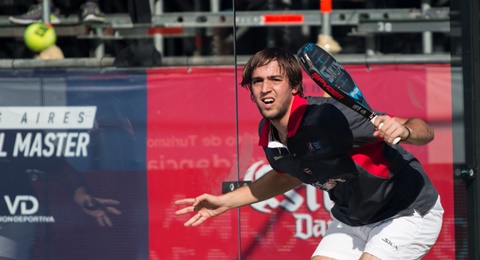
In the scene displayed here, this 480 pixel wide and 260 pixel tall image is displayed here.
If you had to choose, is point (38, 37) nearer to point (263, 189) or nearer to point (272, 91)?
point (263, 189)

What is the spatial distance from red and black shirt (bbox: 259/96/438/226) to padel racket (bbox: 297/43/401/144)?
210 millimetres

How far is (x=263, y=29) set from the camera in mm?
5836

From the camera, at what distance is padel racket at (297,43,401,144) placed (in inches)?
169

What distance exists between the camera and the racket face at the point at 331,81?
14.1ft

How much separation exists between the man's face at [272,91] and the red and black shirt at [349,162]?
0.16 ft

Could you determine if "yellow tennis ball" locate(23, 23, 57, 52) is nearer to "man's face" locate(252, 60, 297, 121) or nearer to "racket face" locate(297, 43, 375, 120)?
"man's face" locate(252, 60, 297, 121)

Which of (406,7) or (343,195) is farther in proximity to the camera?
(406,7)

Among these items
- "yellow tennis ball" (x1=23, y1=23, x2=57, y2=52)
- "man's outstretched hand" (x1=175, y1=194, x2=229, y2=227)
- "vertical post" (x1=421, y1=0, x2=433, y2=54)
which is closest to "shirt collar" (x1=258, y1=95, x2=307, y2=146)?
"man's outstretched hand" (x1=175, y1=194, x2=229, y2=227)

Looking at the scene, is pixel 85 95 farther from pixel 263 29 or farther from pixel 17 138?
pixel 263 29

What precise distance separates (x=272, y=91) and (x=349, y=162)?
0.46 m

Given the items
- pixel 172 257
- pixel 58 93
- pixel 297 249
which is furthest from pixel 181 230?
pixel 58 93

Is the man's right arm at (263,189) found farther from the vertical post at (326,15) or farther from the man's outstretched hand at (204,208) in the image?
the vertical post at (326,15)

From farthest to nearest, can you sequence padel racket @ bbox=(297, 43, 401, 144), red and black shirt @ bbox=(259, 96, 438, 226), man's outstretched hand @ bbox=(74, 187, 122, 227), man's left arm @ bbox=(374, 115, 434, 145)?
man's outstretched hand @ bbox=(74, 187, 122, 227) → red and black shirt @ bbox=(259, 96, 438, 226) → padel racket @ bbox=(297, 43, 401, 144) → man's left arm @ bbox=(374, 115, 434, 145)

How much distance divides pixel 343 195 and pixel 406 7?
1453 millimetres
